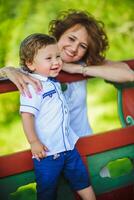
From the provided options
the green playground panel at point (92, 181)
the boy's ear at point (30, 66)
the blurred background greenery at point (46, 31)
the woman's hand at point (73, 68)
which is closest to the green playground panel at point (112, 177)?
the green playground panel at point (92, 181)

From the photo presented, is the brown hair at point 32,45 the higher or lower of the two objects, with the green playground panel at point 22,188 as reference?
higher

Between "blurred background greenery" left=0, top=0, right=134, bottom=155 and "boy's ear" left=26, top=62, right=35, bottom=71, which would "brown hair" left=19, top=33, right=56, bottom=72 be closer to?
"boy's ear" left=26, top=62, right=35, bottom=71

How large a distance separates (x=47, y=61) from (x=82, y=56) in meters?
0.40

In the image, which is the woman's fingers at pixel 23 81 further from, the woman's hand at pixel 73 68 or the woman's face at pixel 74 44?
the woman's face at pixel 74 44

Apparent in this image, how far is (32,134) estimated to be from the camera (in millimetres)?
1659

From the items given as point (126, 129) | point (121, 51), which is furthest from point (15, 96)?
point (126, 129)

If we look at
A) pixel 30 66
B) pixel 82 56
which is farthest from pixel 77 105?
pixel 30 66

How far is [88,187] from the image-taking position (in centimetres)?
185

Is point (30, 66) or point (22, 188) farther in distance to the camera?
point (22, 188)

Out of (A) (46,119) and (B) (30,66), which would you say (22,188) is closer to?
(A) (46,119)

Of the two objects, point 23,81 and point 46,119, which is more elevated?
point 23,81

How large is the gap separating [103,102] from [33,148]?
10.0ft

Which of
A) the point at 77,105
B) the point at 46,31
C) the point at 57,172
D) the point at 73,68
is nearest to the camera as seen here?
the point at 57,172

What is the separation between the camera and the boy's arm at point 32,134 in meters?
1.66
